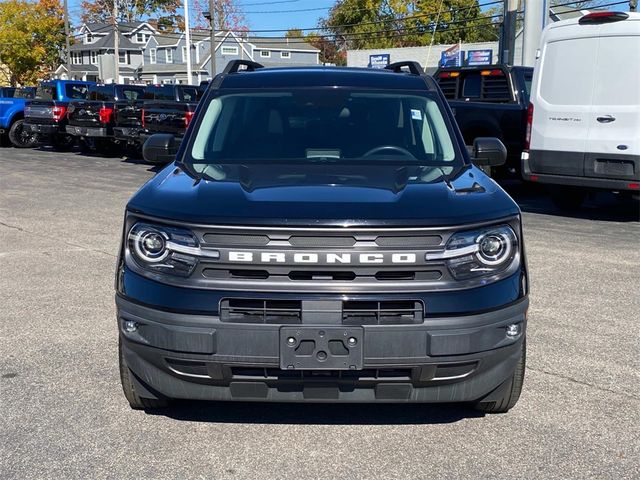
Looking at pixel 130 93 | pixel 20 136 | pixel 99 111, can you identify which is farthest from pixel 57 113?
pixel 20 136

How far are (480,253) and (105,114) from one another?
1841cm

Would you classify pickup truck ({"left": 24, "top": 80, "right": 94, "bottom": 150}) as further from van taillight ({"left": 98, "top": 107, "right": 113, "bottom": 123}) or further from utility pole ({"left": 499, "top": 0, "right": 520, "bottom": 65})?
utility pole ({"left": 499, "top": 0, "right": 520, "bottom": 65})

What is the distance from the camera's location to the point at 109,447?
362 cm

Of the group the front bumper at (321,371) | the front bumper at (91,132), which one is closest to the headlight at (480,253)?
the front bumper at (321,371)

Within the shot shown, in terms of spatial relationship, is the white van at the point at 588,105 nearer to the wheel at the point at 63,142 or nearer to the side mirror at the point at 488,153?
the side mirror at the point at 488,153

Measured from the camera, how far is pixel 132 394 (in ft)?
12.6

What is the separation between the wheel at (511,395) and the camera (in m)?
3.79

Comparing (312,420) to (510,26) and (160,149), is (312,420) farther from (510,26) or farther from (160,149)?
(510,26)

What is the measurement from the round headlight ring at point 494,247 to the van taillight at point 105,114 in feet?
60.0

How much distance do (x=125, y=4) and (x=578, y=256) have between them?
69728 millimetres

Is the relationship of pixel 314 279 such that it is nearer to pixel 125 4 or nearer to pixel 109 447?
pixel 109 447

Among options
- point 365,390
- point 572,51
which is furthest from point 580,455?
point 572,51

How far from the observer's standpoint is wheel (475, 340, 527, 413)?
149 inches

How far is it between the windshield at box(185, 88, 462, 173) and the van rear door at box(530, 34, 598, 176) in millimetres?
5725
